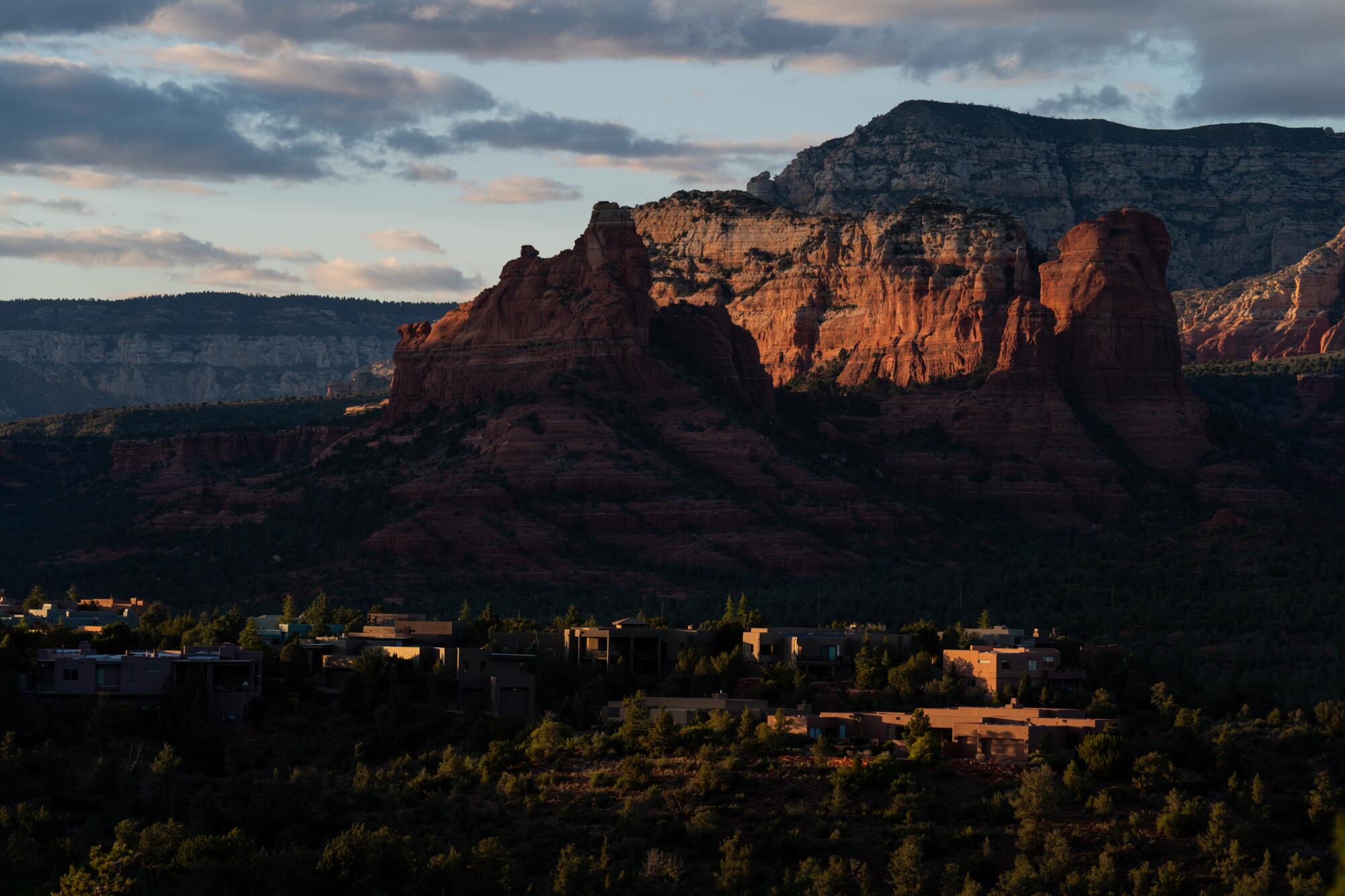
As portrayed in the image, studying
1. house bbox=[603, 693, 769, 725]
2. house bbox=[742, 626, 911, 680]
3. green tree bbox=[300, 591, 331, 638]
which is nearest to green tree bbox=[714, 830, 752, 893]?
house bbox=[603, 693, 769, 725]

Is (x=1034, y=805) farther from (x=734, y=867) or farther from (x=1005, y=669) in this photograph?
(x=1005, y=669)

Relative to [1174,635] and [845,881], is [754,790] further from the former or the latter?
[1174,635]

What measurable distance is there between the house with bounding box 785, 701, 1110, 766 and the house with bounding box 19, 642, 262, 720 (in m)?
22.1

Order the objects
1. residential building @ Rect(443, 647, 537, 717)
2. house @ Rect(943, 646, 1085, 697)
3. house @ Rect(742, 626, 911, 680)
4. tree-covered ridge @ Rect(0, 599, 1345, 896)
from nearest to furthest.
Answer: tree-covered ridge @ Rect(0, 599, 1345, 896), residential building @ Rect(443, 647, 537, 717), house @ Rect(943, 646, 1085, 697), house @ Rect(742, 626, 911, 680)

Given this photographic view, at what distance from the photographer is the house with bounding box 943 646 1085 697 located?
114 m

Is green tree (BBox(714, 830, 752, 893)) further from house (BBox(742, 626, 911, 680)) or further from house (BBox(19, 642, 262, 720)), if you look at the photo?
house (BBox(742, 626, 911, 680))

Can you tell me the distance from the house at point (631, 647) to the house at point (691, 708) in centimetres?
1259

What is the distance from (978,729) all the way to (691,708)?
1226cm

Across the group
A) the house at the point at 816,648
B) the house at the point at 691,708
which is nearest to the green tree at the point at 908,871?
the house at the point at 691,708

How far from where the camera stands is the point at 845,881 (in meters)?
82.2

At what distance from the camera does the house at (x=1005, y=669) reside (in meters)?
114

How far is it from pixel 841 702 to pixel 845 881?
1083 inches

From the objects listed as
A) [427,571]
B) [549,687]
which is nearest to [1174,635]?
[427,571]

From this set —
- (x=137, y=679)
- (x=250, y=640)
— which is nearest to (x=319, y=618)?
(x=250, y=640)
